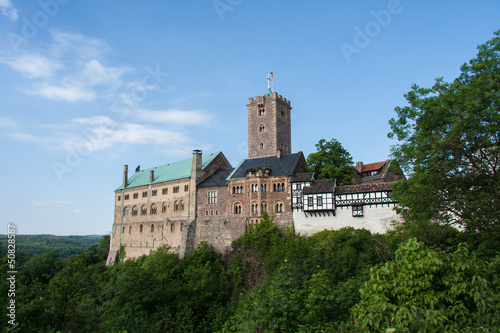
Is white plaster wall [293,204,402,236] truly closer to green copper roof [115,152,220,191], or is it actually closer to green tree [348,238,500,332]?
green copper roof [115,152,220,191]

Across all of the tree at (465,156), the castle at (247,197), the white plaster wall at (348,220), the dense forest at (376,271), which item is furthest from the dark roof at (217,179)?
the tree at (465,156)

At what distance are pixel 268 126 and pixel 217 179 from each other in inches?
417

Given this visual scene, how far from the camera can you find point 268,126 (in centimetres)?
5191

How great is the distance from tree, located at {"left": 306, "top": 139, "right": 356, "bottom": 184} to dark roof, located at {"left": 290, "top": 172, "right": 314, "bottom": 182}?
459 cm

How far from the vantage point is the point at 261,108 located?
53.0 metres

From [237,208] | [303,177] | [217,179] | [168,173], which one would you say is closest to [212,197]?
[217,179]

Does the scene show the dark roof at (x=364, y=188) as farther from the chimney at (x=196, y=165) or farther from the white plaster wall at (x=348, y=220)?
the chimney at (x=196, y=165)

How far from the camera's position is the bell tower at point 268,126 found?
2025 inches

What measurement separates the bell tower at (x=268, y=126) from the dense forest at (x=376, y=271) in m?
12.9

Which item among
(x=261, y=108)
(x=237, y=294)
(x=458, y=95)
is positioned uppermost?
(x=261, y=108)

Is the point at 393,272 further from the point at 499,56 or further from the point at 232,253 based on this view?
the point at 232,253

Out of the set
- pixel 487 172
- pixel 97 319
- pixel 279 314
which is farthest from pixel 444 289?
pixel 97 319

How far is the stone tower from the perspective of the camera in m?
51.4

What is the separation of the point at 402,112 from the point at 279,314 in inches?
643
